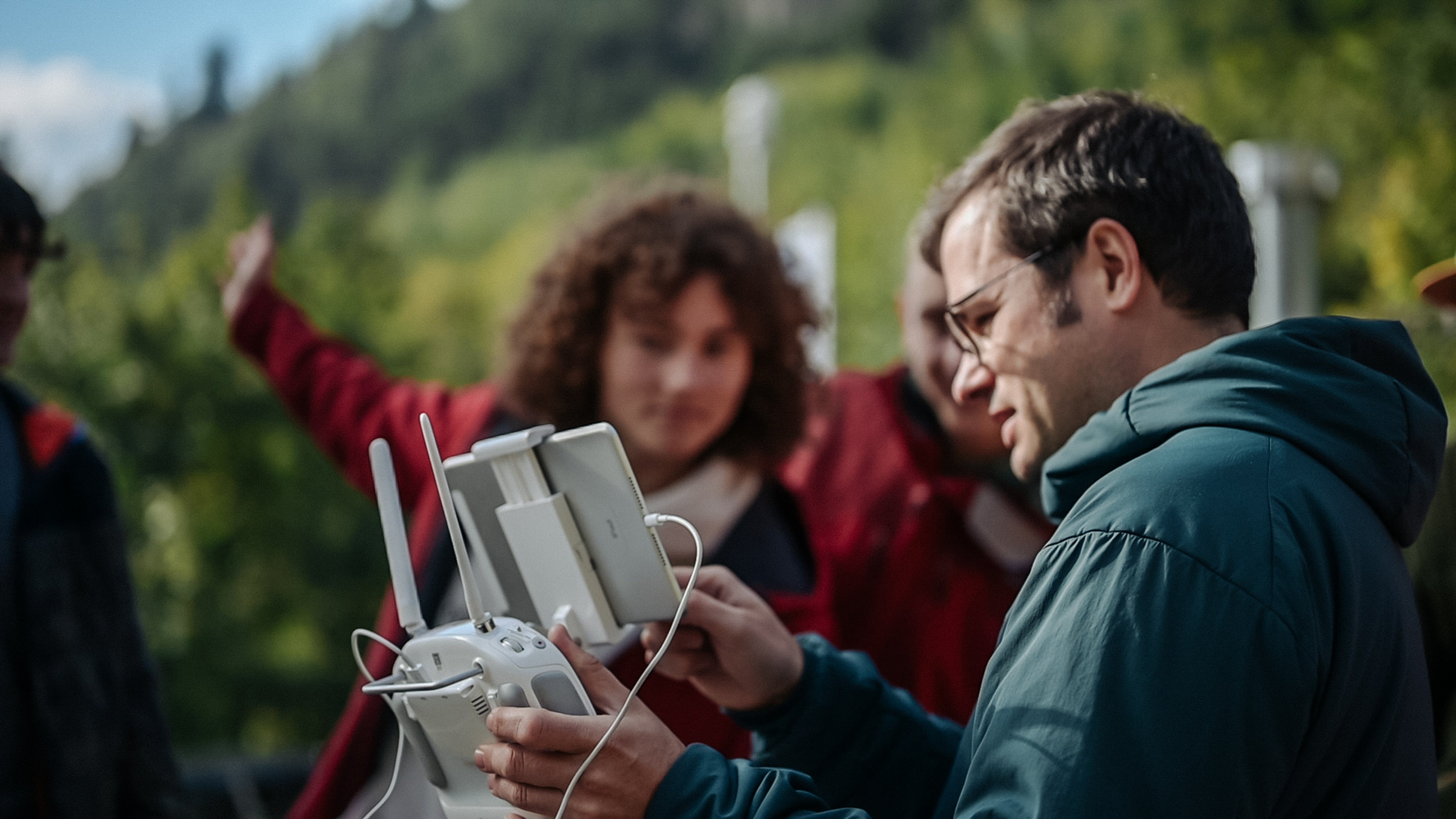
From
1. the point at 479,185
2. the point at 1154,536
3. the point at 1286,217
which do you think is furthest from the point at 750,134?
the point at 1154,536

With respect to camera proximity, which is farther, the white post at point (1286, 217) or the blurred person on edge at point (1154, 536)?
the white post at point (1286, 217)

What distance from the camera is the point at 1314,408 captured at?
116 centimetres

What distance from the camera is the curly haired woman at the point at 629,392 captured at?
2408 mm

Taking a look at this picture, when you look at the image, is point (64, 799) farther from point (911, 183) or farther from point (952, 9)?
point (952, 9)

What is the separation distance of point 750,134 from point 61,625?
8.46 m

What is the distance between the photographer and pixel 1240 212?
1407 mm

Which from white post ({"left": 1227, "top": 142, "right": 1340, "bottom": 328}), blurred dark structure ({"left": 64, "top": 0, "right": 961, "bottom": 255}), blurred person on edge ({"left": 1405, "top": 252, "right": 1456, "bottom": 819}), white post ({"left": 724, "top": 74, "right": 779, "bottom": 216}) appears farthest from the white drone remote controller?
blurred dark structure ({"left": 64, "top": 0, "right": 961, "bottom": 255})

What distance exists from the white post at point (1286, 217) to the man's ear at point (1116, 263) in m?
3.14

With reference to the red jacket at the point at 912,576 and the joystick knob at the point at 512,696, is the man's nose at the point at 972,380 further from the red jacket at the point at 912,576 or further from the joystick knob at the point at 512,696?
the red jacket at the point at 912,576

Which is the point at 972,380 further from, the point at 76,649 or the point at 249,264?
the point at 249,264

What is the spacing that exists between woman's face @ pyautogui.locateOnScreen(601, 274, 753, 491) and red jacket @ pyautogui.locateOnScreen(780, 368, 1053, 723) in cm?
31

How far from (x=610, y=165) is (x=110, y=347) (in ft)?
29.6

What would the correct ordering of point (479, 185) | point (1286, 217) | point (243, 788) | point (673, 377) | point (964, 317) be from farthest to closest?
1. point (479, 185)
2. point (243, 788)
3. point (1286, 217)
4. point (673, 377)
5. point (964, 317)

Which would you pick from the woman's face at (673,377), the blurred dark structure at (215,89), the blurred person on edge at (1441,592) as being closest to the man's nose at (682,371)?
the woman's face at (673,377)
